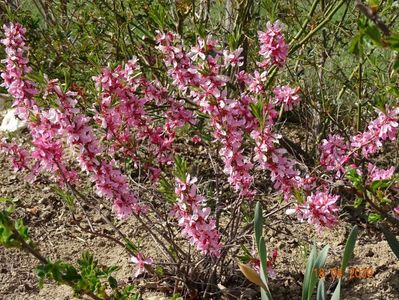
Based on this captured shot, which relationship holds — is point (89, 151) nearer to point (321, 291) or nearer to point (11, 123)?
point (321, 291)

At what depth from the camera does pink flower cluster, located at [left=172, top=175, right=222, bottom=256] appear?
268cm

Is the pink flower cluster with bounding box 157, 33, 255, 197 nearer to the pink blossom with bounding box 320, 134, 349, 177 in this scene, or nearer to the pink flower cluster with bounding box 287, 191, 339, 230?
the pink flower cluster with bounding box 287, 191, 339, 230

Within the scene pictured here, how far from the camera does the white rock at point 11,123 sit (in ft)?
16.6

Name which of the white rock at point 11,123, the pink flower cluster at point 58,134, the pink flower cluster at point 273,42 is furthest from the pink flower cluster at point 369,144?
the white rock at point 11,123

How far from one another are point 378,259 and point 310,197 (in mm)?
1142

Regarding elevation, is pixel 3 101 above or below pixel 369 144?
above

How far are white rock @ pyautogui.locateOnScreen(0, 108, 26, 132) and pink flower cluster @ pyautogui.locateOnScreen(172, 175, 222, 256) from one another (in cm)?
253

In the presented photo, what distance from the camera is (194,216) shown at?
2695 millimetres

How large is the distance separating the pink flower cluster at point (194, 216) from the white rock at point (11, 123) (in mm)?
2530

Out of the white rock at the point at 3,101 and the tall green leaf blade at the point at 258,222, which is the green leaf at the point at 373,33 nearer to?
the tall green leaf blade at the point at 258,222

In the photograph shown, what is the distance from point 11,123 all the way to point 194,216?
2850mm

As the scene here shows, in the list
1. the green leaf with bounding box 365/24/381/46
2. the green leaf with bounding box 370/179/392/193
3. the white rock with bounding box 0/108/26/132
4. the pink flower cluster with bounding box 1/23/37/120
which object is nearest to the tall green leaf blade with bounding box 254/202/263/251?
the green leaf with bounding box 370/179/392/193

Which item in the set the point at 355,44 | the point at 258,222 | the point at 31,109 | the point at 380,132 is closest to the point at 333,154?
the point at 380,132

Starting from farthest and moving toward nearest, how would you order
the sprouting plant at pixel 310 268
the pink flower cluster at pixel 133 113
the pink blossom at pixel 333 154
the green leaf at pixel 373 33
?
the pink blossom at pixel 333 154, the pink flower cluster at pixel 133 113, the sprouting plant at pixel 310 268, the green leaf at pixel 373 33
